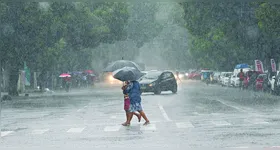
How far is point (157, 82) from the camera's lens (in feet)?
170

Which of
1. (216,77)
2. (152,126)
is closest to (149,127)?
(152,126)

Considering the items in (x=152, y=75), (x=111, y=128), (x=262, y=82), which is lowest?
(x=111, y=128)

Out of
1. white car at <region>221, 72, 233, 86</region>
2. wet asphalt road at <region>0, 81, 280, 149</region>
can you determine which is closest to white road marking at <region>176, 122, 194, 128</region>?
wet asphalt road at <region>0, 81, 280, 149</region>

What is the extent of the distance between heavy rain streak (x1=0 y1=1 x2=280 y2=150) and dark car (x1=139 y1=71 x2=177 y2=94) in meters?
0.07

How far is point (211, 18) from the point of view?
2425 inches

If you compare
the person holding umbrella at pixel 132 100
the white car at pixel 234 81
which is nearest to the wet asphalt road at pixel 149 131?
the person holding umbrella at pixel 132 100

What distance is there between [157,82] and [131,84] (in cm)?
A: 2827

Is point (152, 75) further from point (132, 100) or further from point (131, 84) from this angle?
point (132, 100)

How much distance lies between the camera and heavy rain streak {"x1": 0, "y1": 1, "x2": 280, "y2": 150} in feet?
63.8

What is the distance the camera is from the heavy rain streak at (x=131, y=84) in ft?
63.8

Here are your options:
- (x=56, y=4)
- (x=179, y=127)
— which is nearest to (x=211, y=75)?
(x=56, y=4)

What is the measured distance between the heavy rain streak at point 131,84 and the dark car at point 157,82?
7 cm

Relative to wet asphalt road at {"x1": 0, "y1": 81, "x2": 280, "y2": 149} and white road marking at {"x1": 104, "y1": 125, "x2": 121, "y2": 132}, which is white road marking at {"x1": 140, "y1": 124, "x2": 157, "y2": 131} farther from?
white road marking at {"x1": 104, "y1": 125, "x2": 121, "y2": 132}

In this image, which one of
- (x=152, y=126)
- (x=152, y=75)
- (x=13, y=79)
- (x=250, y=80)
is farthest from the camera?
(x=250, y=80)
